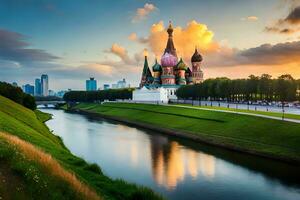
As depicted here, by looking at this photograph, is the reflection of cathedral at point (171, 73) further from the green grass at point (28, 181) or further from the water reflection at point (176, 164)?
the green grass at point (28, 181)

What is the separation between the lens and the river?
94.9ft

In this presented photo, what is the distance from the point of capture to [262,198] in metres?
27.6

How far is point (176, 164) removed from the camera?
3944 centimetres

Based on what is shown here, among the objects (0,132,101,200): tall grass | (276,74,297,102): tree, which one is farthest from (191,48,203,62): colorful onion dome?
(0,132,101,200): tall grass

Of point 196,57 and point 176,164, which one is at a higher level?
point 196,57

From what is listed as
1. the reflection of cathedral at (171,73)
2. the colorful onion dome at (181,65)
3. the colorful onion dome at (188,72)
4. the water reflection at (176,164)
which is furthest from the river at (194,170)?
the colorful onion dome at (188,72)

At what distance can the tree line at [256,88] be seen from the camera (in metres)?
84.9

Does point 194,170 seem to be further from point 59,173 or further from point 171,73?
point 171,73

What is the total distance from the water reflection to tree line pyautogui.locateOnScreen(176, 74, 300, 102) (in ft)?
140

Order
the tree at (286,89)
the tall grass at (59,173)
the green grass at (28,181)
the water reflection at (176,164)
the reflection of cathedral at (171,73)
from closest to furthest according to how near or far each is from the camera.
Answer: the green grass at (28,181)
the tall grass at (59,173)
the water reflection at (176,164)
the tree at (286,89)
the reflection of cathedral at (171,73)

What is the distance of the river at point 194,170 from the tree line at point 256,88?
40.9 metres

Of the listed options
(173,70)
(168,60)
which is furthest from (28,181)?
(173,70)

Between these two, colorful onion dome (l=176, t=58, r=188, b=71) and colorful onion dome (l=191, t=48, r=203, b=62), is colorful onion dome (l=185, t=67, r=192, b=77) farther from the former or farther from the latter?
colorful onion dome (l=191, t=48, r=203, b=62)

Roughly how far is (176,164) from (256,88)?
62.1 meters
